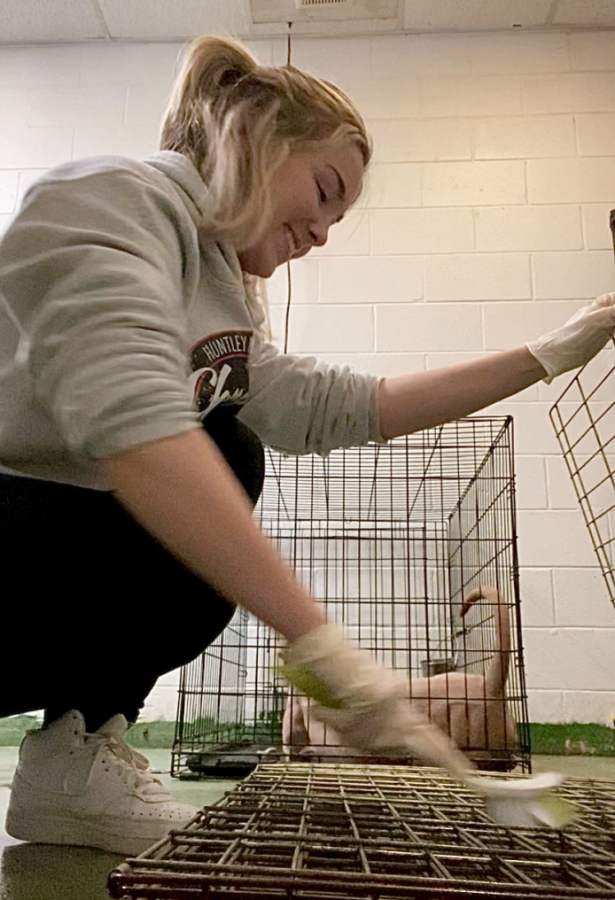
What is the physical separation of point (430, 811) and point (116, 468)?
1.74ft

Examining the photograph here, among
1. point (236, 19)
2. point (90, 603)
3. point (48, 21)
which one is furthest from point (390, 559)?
point (48, 21)

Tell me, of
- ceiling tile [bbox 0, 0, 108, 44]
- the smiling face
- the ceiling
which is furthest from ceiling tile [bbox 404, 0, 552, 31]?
the smiling face

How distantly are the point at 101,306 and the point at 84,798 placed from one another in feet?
1.76

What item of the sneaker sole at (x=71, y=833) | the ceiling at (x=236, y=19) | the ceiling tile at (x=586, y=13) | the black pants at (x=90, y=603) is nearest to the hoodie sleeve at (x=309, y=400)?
the black pants at (x=90, y=603)

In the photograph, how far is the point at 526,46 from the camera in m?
2.59

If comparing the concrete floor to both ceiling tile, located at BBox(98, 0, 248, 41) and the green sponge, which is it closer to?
the green sponge

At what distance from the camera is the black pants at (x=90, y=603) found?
79 cm

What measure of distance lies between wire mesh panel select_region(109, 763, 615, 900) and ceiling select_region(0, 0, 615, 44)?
2.38m

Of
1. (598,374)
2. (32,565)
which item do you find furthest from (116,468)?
(598,374)

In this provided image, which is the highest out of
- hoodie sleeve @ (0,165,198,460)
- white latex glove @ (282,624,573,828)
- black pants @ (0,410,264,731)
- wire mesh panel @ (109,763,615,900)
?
hoodie sleeve @ (0,165,198,460)

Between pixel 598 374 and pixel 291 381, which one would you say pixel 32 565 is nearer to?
pixel 291 381

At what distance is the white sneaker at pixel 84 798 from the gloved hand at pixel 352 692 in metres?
0.34

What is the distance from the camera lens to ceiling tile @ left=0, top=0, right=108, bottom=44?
256 centimetres

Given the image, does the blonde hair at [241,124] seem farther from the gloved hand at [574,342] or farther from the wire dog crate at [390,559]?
the wire dog crate at [390,559]
